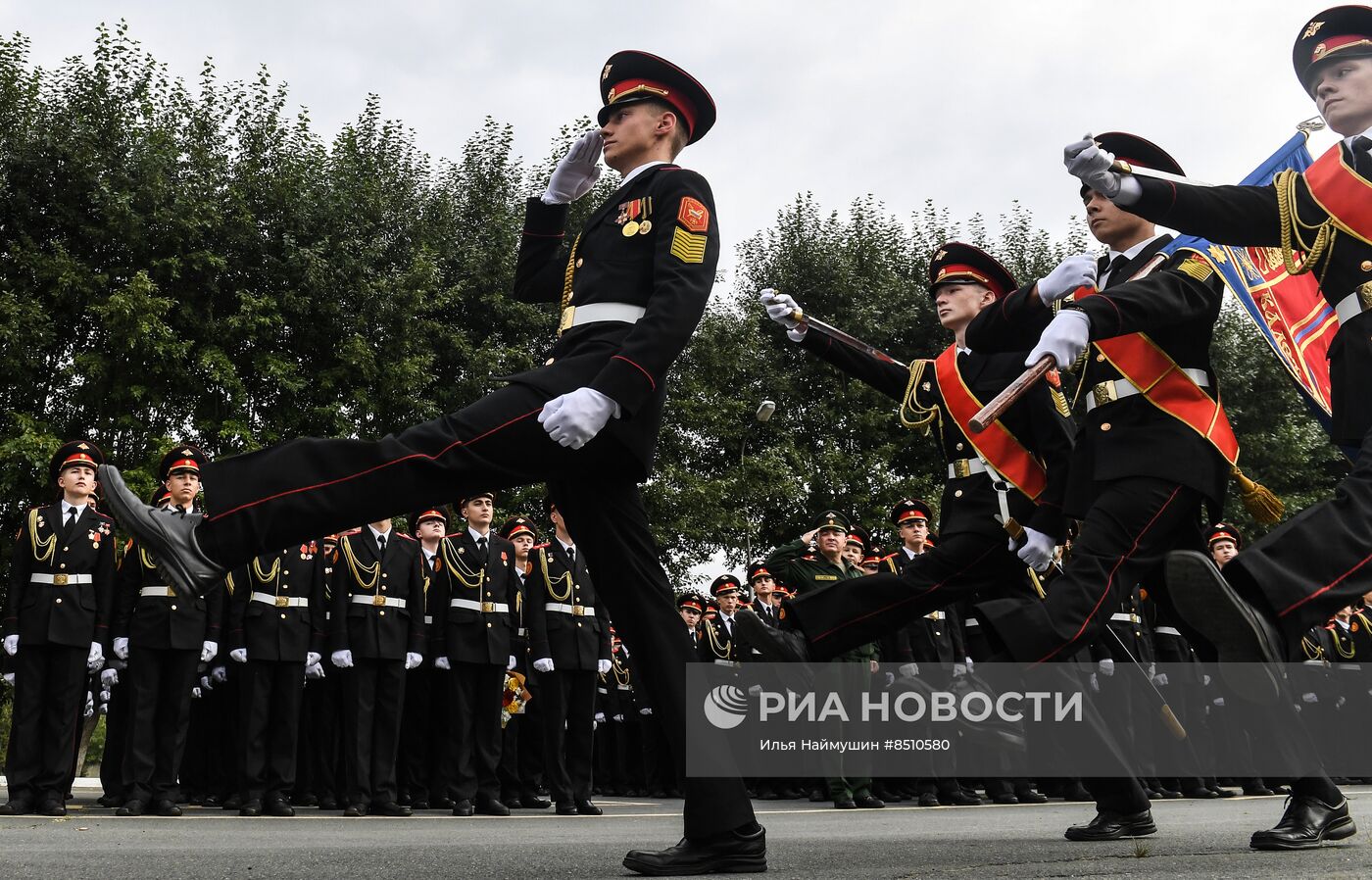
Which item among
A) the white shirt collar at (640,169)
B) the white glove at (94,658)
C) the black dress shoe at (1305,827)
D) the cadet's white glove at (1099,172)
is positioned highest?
the white shirt collar at (640,169)

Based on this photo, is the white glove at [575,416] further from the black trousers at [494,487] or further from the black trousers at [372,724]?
the black trousers at [372,724]

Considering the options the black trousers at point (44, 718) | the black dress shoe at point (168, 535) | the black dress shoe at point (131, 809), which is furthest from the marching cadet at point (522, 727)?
the black dress shoe at point (168, 535)

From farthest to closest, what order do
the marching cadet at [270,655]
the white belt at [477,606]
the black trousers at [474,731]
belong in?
1. the white belt at [477,606]
2. the black trousers at [474,731]
3. the marching cadet at [270,655]

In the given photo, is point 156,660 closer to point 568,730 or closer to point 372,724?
point 372,724

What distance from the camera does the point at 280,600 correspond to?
9.20 meters

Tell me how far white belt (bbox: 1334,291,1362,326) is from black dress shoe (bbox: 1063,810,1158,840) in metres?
1.87

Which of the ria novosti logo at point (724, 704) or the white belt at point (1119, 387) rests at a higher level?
the white belt at point (1119, 387)

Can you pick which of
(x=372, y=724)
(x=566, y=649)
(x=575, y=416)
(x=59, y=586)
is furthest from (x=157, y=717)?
(x=575, y=416)

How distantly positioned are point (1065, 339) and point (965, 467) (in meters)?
1.66

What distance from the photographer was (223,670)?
9.76 meters

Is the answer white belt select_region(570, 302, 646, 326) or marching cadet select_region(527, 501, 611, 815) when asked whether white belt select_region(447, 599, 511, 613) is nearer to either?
marching cadet select_region(527, 501, 611, 815)

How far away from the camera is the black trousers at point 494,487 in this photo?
3.19 m

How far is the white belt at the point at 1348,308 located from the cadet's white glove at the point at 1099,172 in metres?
0.65

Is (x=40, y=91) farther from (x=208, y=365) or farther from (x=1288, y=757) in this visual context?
(x=1288, y=757)
